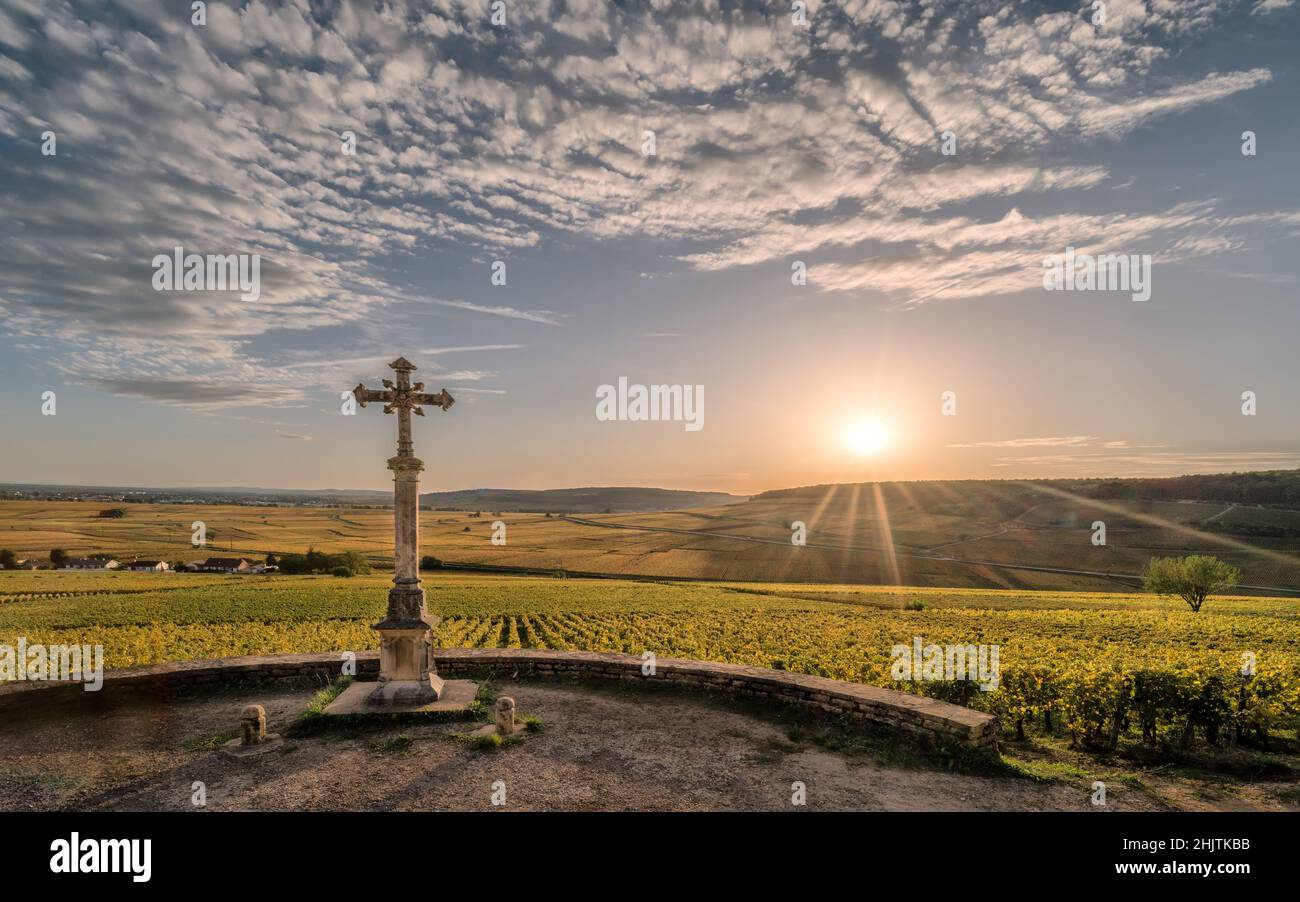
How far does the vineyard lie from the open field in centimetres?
1494

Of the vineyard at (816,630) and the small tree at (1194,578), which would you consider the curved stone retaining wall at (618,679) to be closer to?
the vineyard at (816,630)

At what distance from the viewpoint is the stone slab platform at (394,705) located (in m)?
8.48

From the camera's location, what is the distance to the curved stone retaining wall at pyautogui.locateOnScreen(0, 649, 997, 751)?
23.8 ft

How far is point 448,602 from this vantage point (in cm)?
3856

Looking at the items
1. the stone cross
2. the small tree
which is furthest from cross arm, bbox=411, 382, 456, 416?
the small tree

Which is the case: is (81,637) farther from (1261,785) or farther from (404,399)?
(1261,785)

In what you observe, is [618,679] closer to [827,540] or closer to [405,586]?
[405,586]

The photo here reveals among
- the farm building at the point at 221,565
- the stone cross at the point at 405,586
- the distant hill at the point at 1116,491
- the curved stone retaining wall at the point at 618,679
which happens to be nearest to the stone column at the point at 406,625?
the stone cross at the point at 405,586

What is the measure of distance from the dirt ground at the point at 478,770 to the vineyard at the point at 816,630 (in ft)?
9.66

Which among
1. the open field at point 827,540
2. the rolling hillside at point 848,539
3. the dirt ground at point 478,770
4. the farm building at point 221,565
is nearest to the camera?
the dirt ground at point 478,770

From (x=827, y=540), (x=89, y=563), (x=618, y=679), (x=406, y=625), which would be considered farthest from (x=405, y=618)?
(x=827, y=540)

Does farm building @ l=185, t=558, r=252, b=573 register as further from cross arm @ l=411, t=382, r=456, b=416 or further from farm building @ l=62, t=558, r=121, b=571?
cross arm @ l=411, t=382, r=456, b=416
